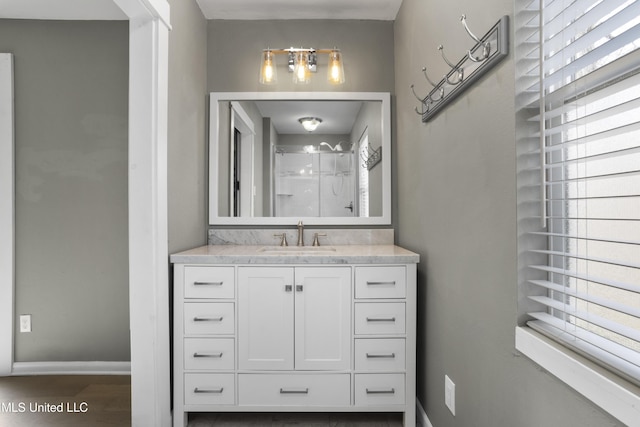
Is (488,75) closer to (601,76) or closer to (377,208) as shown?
(601,76)

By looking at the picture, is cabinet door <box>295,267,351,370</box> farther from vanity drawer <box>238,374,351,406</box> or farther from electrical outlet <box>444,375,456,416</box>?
electrical outlet <box>444,375,456,416</box>

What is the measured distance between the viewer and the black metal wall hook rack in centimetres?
111

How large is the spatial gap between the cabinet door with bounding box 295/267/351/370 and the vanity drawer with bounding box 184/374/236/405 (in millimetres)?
380

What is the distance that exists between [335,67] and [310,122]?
0.38 m

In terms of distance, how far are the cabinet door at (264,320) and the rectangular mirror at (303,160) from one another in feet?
2.42

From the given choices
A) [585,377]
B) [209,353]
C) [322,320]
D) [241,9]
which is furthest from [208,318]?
[241,9]

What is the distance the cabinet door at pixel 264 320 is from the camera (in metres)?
1.90

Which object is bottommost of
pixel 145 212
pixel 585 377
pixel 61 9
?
pixel 585 377

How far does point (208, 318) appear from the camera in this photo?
74.5 inches

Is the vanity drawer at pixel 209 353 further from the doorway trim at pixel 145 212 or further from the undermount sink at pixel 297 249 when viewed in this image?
the undermount sink at pixel 297 249

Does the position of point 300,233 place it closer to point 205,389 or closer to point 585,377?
point 205,389

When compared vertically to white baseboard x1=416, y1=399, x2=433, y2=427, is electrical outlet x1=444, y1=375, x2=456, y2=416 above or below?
above

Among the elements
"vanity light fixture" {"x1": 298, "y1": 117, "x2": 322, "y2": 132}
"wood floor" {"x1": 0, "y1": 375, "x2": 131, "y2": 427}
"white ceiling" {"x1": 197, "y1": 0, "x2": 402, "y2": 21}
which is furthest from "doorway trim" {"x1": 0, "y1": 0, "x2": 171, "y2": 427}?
"vanity light fixture" {"x1": 298, "y1": 117, "x2": 322, "y2": 132}

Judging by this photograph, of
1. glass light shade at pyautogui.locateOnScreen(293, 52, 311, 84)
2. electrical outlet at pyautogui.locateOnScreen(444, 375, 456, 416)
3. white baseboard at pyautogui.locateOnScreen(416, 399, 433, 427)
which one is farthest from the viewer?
glass light shade at pyautogui.locateOnScreen(293, 52, 311, 84)
